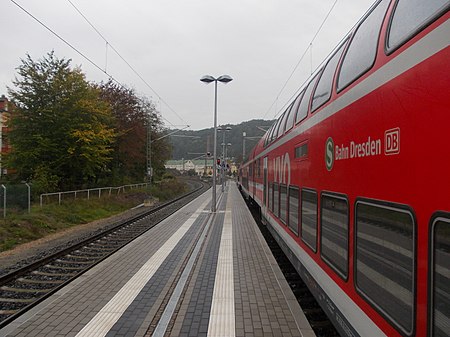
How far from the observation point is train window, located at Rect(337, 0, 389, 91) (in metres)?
3.53

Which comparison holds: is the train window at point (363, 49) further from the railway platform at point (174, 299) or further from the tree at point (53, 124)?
the tree at point (53, 124)

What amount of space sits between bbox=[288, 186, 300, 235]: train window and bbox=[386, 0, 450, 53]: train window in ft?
12.6

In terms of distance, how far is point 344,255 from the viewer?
13.0 feet

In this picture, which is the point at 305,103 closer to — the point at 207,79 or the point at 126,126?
the point at 207,79

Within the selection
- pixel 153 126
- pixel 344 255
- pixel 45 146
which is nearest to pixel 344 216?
pixel 344 255

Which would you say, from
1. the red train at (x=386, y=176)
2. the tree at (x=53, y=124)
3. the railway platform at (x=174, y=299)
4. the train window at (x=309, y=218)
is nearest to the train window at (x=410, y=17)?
the red train at (x=386, y=176)

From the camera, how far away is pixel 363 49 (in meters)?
3.83

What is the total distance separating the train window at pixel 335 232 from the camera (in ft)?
13.0

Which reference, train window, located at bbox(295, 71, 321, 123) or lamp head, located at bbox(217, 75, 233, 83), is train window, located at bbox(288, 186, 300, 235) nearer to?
train window, located at bbox(295, 71, 321, 123)

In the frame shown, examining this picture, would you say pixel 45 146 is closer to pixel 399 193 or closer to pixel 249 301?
pixel 249 301

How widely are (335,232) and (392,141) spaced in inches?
68.3

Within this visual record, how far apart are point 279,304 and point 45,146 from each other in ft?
68.2

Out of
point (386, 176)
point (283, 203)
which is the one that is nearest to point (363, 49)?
point (386, 176)

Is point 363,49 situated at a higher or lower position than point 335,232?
higher
